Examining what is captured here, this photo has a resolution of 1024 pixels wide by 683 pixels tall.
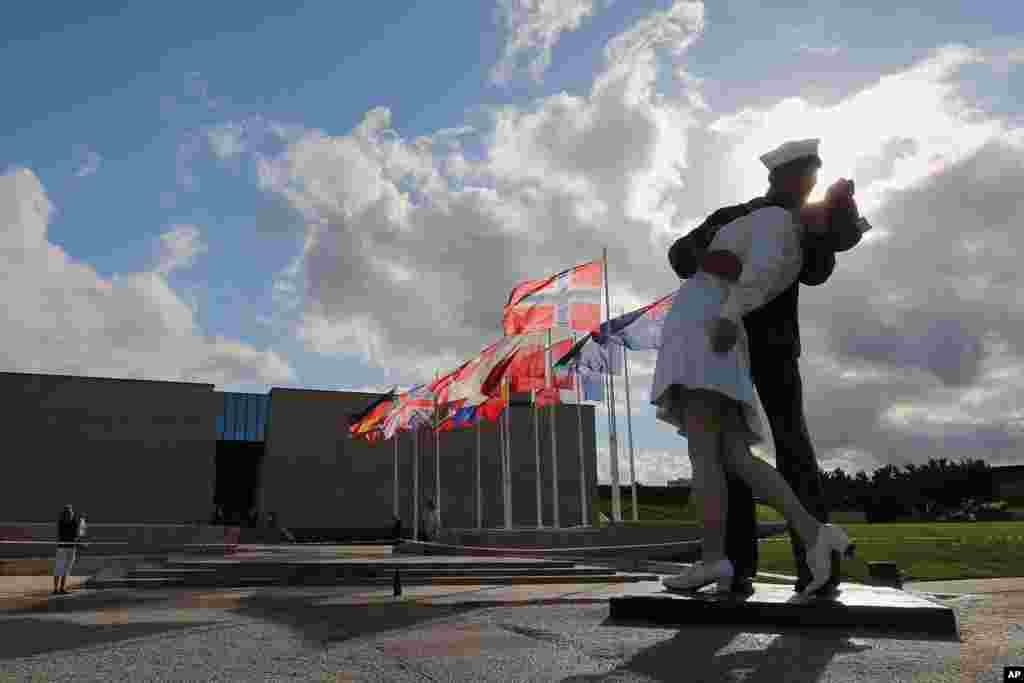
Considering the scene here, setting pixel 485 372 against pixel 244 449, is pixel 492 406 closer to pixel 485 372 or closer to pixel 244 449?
pixel 485 372

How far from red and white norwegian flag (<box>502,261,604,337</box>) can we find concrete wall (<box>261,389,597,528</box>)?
22.3m

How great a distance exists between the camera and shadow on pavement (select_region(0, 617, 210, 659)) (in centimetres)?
528

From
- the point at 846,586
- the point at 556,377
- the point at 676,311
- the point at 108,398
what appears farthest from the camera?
the point at 108,398

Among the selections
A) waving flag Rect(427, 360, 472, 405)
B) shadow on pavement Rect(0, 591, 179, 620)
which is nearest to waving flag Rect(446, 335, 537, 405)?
waving flag Rect(427, 360, 472, 405)

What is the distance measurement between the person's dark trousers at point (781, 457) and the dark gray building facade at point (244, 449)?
35.9 meters

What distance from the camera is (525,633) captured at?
18.1ft

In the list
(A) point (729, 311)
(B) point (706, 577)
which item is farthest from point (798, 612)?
(A) point (729, 311)

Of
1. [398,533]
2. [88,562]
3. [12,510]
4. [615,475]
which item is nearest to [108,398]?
[12,510]

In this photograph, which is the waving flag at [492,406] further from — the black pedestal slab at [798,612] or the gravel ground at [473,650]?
the black pedestal slab at [798,612]

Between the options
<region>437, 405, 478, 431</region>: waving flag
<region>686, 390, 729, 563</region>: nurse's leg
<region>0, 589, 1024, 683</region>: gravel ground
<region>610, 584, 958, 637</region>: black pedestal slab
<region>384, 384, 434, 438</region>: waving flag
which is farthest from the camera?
<region>384, 384, 434, 438</region>: waving flag

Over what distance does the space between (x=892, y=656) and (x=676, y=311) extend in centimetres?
285

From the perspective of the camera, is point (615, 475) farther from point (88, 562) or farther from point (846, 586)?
point (846, 586)

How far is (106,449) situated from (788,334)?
4271 centimetres

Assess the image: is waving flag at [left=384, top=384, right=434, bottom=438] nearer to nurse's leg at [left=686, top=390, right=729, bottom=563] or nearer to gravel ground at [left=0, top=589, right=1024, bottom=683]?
gravel ground at [left=0, top=589, right=1024, bottom=683]
